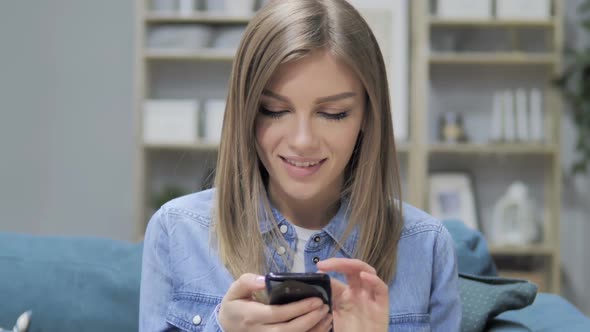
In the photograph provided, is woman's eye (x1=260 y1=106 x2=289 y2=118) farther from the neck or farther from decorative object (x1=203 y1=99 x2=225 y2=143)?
decorative object (x1=203 y1=99 x2=225 y2=143)

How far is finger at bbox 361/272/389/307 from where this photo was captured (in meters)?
0.96

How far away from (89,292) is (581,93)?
9.92 ft

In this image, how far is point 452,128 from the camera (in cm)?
393

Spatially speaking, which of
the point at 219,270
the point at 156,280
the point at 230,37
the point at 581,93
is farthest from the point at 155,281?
the point at 581,93

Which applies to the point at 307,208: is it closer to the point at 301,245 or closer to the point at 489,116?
the point at 301,245

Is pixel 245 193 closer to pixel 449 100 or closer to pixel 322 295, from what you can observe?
pixel 322 295

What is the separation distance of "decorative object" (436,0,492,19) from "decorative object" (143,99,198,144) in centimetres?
139

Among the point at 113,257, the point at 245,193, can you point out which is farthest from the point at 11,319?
the point at 245,193

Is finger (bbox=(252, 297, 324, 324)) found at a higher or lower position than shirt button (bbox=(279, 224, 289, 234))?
lower

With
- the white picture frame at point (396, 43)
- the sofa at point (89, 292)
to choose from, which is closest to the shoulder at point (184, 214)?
the sofa at point (89, 292)

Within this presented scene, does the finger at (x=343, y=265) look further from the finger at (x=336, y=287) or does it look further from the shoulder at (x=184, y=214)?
the shoulder at (x=184, y=214)

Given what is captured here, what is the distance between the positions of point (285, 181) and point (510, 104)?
3044 millimetres

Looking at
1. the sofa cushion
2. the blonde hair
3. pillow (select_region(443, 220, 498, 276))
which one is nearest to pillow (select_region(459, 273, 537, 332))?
pillow (select_region(443, 220, 498, 276))

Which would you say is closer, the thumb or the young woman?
the thumb
